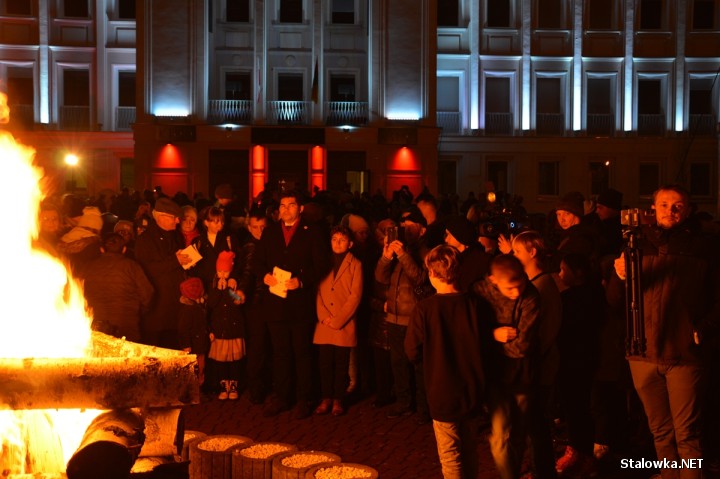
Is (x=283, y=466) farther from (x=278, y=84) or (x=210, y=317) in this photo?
(x=278, y=84)

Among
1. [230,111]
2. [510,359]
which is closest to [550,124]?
[230,111]

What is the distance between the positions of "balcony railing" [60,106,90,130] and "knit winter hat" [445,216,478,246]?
32.1 metres

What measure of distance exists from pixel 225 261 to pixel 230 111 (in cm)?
2578

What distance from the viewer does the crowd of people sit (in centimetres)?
587

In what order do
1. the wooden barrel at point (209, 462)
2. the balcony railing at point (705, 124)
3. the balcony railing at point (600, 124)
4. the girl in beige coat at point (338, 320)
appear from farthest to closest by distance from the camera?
→ the balcony railing at point (705, 124)
the balcony railing at point (600, 124)
the girl in beige coat at point (338, 320)
the wooden barrel at point (209, 462)

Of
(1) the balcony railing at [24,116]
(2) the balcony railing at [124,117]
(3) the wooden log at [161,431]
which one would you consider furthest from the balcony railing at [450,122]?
(3) the wooden log at [161,431]

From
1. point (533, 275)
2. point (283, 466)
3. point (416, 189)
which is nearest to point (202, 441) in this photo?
point (283, 466)

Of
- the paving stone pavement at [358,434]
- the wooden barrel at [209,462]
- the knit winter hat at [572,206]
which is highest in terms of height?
the knit winter hat at [572,206]

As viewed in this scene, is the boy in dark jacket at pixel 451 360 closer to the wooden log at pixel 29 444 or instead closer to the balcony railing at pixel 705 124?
the wooden log at pixel 29 444

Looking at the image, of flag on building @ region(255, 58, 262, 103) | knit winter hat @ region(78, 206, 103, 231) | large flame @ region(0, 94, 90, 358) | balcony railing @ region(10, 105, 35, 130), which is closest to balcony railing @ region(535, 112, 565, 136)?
flag on building @ region(255, 58, 262, 103)

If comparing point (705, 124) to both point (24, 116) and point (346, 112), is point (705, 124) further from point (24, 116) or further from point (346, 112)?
point (24, 116)

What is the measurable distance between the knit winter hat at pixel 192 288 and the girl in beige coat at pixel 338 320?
1.35 m

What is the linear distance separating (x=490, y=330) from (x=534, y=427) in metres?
0.85

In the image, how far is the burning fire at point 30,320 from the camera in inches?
218
